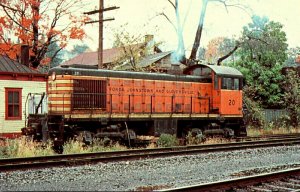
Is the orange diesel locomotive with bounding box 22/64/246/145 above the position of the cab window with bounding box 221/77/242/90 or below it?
below

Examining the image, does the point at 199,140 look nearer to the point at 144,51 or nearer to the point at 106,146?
the point at 106,146

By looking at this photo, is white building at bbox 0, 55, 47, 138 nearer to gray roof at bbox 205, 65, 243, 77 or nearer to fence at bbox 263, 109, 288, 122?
gray roof at bbox 205, 65, 243, 77

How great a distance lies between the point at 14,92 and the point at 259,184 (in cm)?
1588

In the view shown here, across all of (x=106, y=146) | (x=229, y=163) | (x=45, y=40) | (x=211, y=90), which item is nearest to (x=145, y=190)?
(x=229, y=163)

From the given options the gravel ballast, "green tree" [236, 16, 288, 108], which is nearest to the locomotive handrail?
the gravel ballast

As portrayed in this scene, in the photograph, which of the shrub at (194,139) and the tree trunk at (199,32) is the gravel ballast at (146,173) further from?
the tree trunk at (199,32)

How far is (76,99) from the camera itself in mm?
16031

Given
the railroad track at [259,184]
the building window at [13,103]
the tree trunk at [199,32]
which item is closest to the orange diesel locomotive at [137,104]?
the building window at [13,103]

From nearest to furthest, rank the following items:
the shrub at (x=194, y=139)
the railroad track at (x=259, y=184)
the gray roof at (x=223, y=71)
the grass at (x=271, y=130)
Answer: the railroad track at (x=259, y=184)
the shrub at (x=194, y=139)
the gray roof at (x=223, y=71)
the grass at (x=271, y=130)

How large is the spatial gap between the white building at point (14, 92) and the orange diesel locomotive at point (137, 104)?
564cm

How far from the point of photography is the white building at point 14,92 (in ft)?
69.6

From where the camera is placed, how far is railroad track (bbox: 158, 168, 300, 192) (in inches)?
311

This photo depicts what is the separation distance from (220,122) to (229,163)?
8763 mm

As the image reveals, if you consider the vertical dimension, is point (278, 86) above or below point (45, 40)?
below
